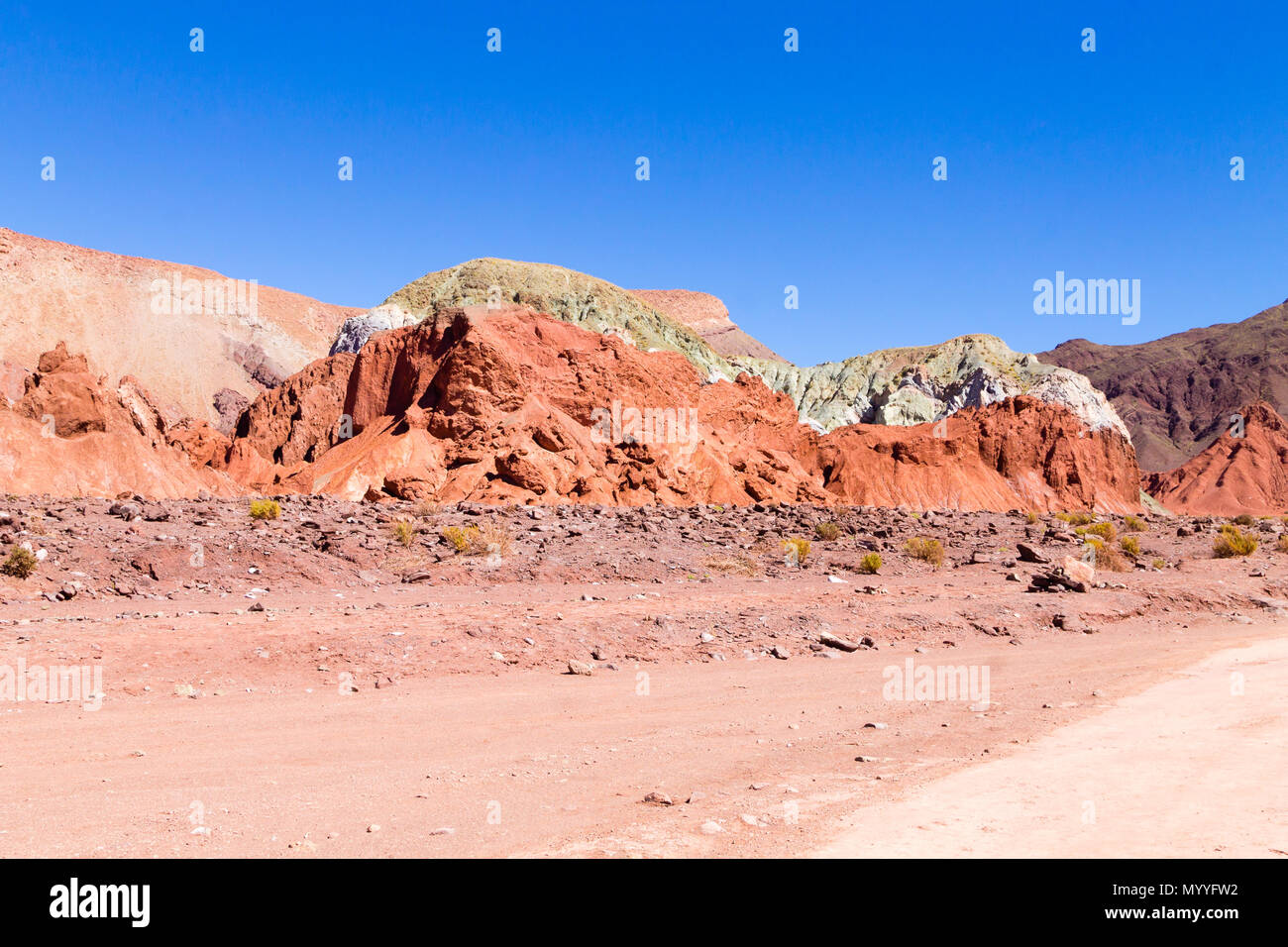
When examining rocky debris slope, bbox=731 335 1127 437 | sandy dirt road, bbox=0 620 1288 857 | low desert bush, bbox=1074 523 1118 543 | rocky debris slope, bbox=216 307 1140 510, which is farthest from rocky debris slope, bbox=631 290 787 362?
sandy dirt road, bbox=0 620 1288 857

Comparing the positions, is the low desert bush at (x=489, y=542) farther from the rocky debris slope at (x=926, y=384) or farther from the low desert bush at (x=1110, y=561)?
the rocky debris slope at (x=926, y=384)

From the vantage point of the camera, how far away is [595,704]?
32.4 ft

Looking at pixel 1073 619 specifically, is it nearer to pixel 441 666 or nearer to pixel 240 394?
pixel 441 666

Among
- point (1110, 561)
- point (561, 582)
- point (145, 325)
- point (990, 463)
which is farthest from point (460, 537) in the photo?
point (145, 325)

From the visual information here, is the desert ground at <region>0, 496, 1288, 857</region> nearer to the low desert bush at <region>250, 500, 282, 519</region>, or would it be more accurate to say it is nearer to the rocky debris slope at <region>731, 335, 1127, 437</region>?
the low desert bush at <region>250, 500, 282, 519</region>

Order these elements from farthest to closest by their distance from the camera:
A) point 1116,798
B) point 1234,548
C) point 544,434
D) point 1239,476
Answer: point 1239,476 → point 544,434 → point 1234,548 → point 1116,798

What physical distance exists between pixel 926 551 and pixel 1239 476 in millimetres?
94203

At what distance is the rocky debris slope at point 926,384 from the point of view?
288 ft

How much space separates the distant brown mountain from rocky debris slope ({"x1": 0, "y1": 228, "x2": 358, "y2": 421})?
11648cm

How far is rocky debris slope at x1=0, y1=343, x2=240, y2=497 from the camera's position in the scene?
29203 mm

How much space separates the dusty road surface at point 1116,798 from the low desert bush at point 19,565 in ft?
45.2

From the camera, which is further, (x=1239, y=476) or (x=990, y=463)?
(x=1239, y=476)

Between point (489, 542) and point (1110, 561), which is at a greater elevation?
point (489, 542)

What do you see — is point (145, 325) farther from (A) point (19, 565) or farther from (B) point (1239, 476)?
(B) point (1239, 476)
